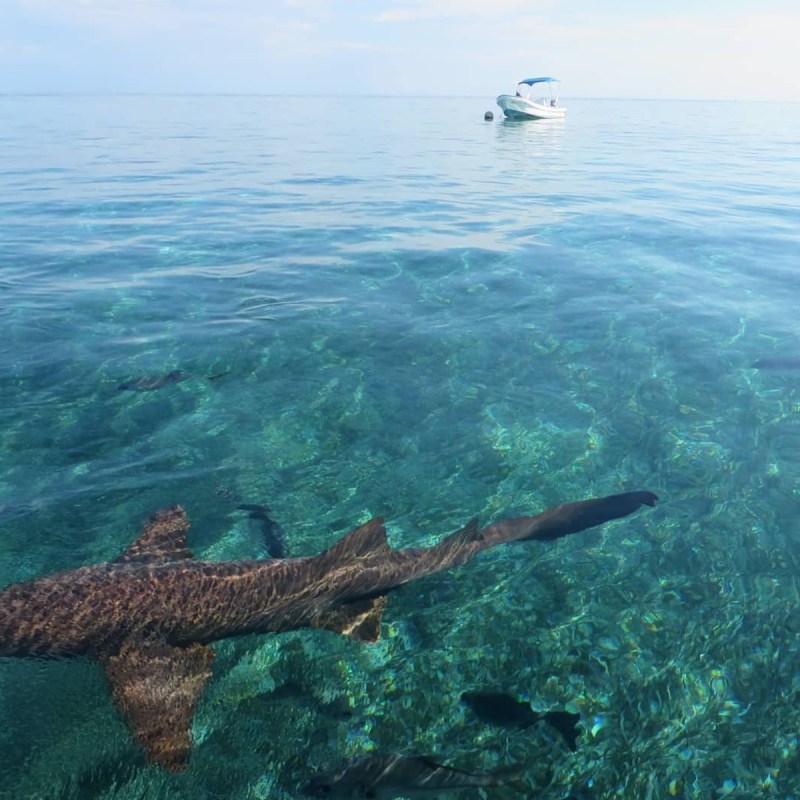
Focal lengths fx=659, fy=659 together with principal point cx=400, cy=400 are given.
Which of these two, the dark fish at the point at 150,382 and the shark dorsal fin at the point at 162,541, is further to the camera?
the dark fish at the point at 150,382

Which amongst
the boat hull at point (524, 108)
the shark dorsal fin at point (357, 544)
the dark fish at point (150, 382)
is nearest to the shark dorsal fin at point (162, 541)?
the shark dorsal fin at point (357, 544)

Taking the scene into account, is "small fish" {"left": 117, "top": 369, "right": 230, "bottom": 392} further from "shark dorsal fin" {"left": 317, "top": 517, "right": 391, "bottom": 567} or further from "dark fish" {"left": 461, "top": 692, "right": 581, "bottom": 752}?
"dark fish" {"left": 461, "top": 692, "right": 581, "bottom": 752}

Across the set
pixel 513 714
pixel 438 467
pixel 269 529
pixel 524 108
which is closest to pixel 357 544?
pixel 269 529

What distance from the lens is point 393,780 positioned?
5105 millimetres

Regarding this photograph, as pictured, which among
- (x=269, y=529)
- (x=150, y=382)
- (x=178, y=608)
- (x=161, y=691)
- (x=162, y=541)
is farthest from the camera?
(x=150, y=382)

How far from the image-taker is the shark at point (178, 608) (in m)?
5.75

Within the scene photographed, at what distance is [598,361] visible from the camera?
12.6m

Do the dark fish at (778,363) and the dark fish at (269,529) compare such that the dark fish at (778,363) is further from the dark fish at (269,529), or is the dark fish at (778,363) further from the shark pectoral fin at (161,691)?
the shark pectoral fin at (161,691)

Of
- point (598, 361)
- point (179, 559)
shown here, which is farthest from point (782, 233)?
point (179, 559)

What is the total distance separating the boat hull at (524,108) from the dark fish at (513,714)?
78195mm

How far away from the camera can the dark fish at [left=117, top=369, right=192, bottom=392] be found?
11.2m

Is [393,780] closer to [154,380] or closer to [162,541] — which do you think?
[162,541]

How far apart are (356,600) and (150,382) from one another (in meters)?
6.46

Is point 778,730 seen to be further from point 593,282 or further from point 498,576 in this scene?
point 593,282
